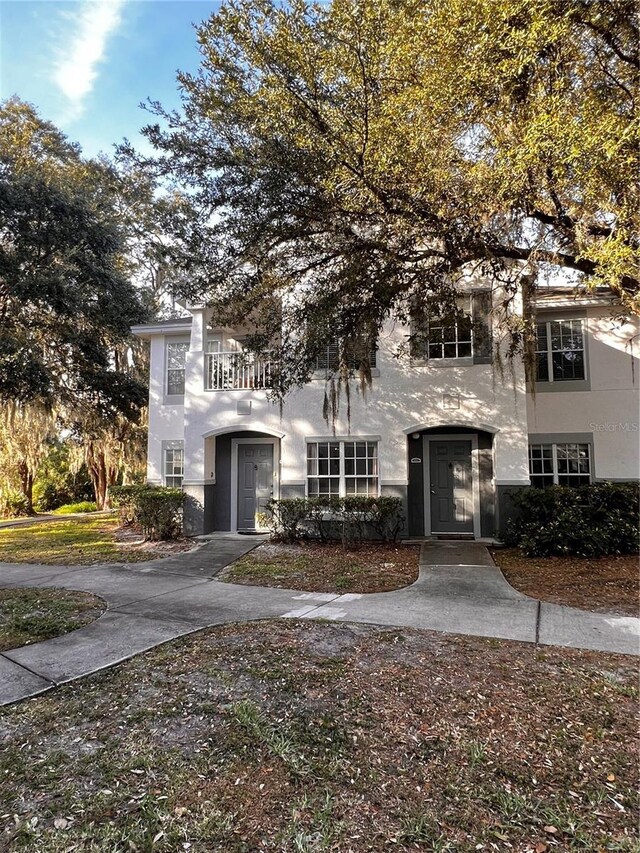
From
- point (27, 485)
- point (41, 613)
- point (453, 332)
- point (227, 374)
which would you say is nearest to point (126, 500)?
point (227, 374)

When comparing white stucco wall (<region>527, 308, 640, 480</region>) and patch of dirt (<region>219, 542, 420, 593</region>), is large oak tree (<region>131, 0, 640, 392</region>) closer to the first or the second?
patch of dirt (<region>219, 542, 420, 593</region>)

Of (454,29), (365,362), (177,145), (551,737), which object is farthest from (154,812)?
(365,362)

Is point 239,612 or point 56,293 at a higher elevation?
point 56,293

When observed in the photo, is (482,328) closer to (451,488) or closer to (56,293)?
(451,488)

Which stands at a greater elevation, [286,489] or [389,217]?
[389,217]

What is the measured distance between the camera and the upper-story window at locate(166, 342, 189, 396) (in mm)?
14070

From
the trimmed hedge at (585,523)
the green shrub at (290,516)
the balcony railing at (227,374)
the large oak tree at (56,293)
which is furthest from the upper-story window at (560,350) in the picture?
the large oak tree at (56,293)

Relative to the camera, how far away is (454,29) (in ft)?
16.1

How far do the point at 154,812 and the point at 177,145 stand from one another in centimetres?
737

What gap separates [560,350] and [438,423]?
3.96m

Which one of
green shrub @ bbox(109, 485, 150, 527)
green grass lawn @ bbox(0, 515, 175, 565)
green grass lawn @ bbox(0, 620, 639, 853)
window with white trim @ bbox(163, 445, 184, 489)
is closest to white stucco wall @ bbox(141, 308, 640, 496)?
window with white trim @ bbox(163, 445, 184, 489)

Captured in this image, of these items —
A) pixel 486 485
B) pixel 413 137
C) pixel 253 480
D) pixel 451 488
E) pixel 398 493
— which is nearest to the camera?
pixel 413 137

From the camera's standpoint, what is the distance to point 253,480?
13.1 metres

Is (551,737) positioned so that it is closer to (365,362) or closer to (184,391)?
(365,362)
